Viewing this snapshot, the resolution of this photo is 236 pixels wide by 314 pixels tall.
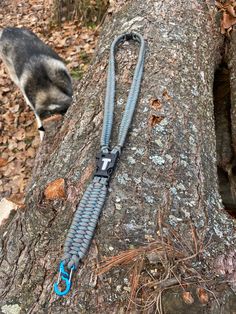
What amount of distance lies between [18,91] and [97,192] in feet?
13.1

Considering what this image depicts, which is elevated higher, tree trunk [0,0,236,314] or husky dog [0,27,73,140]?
tree trunk [0,0,236,314]

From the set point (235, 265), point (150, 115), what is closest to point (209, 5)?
point (150, 115)

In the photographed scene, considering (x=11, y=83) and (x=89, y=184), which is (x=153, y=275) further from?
(x=11, y=83)

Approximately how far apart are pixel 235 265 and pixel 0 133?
3795mm

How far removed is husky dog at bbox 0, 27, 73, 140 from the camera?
4121mm

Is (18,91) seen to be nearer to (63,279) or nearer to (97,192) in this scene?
(97,192)

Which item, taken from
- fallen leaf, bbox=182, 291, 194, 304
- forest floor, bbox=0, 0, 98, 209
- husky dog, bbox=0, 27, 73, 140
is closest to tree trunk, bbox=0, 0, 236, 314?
fallen leaf, bbox=182, 291, 194, 304

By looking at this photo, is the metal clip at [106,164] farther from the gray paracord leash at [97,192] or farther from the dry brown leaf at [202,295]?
the dry brown leaf at [202,295]

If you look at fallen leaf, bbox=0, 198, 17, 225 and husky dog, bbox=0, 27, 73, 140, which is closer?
fallen leaf, bbox=0, 198, 17, 225

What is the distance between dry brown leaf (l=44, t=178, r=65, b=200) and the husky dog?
2232mm

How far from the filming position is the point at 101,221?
156 centimetres

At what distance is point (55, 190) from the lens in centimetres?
173

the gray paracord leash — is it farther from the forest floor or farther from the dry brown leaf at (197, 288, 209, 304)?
the forest floor

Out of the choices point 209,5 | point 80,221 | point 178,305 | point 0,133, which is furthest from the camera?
→ point 0,133
